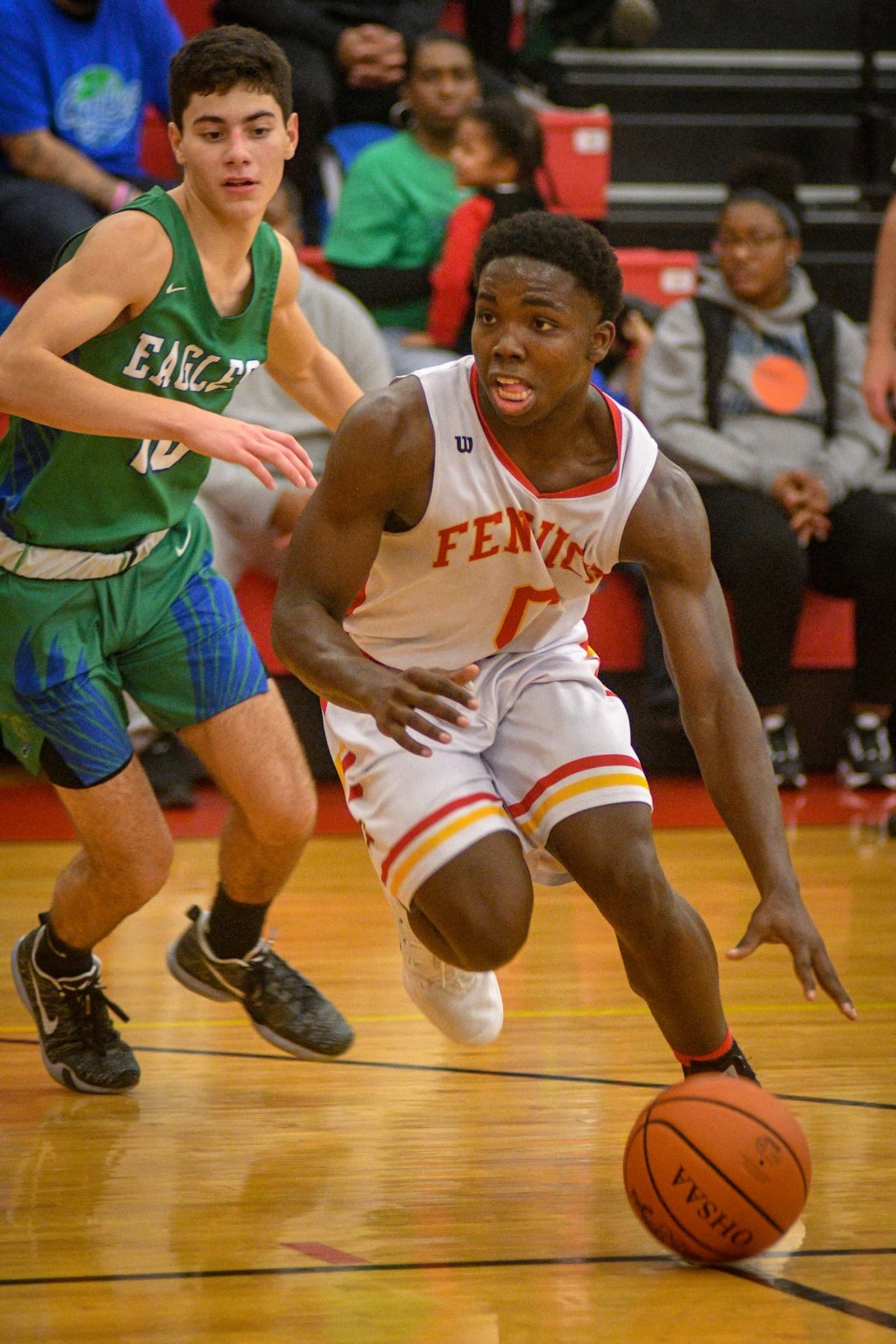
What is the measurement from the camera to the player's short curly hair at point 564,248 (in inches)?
121

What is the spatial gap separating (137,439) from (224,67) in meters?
0.74

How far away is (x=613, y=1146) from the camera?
3320mm

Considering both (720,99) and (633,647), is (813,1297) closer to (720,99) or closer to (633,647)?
(633,647)

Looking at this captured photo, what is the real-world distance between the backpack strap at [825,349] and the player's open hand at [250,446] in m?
4.17

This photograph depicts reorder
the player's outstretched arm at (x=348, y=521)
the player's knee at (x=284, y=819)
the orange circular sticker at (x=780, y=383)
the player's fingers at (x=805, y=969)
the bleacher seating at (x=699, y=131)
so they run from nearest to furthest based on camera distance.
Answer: the player's fingers at (x=805, y=969) → the player's outstretched arm at (x=348, y=521) → the player's knee at (x=284, y=819) → the orange circular sticker at (x=780, y=383) → the bleacher seating at (x=699, y=131)

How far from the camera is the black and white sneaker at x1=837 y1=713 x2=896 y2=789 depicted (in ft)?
22.1

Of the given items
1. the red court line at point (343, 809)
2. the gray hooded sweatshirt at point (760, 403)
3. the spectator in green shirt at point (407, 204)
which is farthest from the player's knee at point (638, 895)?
the spectator in green shirt at point (407, 204)

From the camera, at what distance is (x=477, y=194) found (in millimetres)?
7062

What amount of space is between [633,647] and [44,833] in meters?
2.27

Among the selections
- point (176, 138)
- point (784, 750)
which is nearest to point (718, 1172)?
point (176, 138)

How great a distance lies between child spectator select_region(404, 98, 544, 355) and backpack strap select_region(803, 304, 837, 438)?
3.85 ft

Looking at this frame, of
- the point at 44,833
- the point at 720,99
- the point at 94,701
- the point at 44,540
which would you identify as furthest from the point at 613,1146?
the point at 720,99

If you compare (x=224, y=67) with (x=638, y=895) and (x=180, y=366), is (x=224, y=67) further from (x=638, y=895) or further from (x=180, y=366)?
(x=638, y=895)

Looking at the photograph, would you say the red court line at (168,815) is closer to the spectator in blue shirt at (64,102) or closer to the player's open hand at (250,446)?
the spectator in blue shirt at (64,102)
